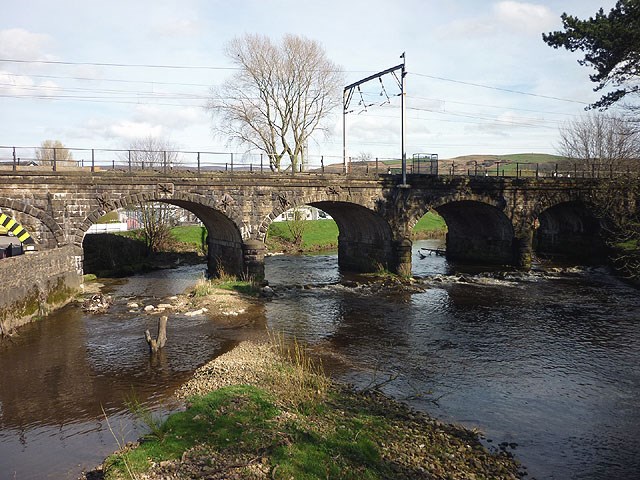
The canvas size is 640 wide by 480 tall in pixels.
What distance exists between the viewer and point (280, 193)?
103ft

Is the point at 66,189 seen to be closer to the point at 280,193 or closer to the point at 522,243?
the point at 280,193

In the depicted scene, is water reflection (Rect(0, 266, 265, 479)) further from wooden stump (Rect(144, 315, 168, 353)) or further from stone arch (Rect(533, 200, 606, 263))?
stone arch (Rect(533, 200, 606, 263))

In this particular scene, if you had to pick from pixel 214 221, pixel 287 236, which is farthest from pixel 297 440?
pixel 287 236

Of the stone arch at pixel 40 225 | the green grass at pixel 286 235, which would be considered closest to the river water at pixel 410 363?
the stone arch at pixel 40 225

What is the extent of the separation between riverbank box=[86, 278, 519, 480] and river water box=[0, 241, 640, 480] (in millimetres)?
989

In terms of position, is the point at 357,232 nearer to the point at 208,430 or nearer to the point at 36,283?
the point at 36,283

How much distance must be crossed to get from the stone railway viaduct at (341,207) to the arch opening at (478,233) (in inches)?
3.4

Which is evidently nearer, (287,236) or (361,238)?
(361,238)

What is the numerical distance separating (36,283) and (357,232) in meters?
22.2

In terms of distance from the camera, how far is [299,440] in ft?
34.4

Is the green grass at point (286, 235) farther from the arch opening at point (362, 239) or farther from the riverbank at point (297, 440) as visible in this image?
the riverbank at point (297, 440)

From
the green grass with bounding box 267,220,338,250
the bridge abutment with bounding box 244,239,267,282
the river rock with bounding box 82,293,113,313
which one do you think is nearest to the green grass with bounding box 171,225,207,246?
the green grass with bounding box 267,220,338,250

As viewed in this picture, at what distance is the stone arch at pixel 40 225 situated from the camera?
2559 centimetres

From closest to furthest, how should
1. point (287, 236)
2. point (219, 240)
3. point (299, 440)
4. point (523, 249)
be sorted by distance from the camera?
point (299, 440) < point (219, 240) < point (523, 249) < point (287, 236)
